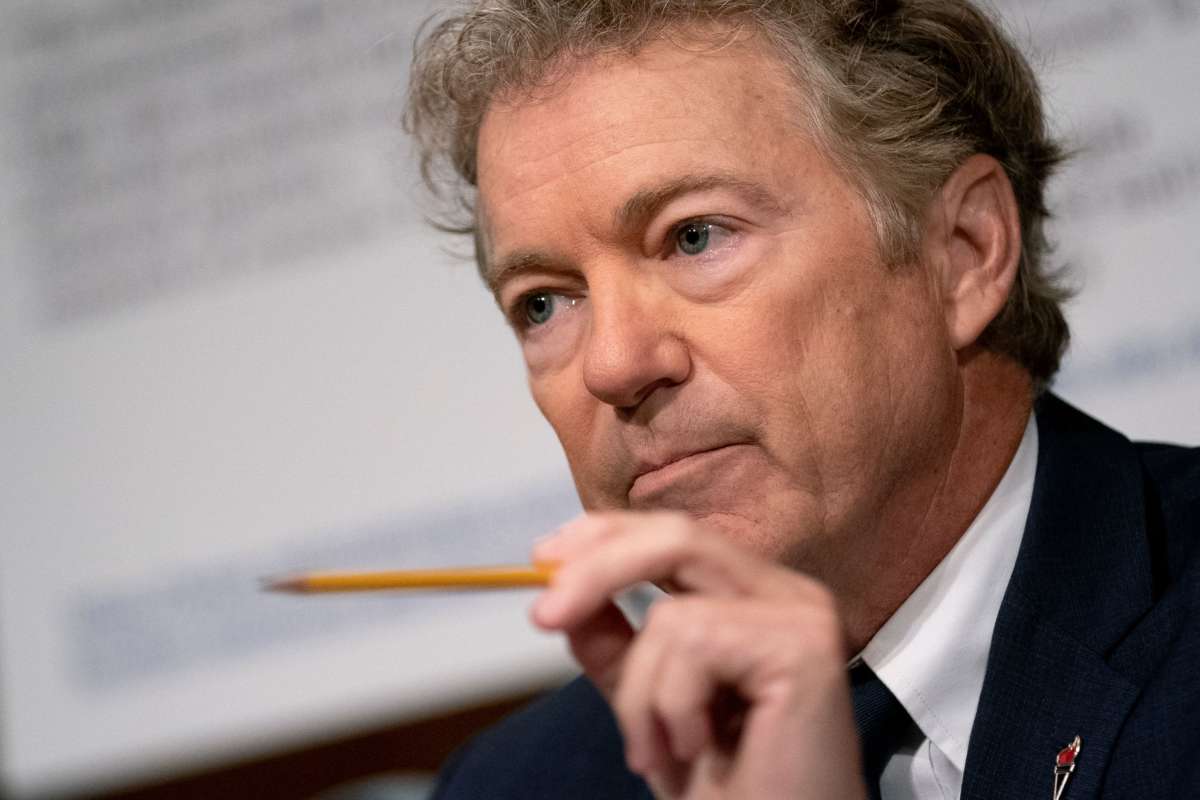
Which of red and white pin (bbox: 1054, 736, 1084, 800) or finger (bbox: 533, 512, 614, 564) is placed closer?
finger (bbox: 533, 512, 614, 564)

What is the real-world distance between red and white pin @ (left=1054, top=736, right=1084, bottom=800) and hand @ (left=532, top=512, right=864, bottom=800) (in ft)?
1.22

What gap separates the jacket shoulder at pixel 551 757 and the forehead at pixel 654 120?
72 centimetres

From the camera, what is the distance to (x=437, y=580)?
113cm

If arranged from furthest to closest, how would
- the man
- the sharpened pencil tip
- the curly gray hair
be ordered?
the curly gray hair → the man → the sharpened pencil tip

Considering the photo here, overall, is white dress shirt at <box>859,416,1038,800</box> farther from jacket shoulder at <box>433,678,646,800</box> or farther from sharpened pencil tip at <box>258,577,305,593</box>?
sharpened pencil tip at <box>258,577,305,593</box>

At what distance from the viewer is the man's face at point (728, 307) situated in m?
1.52

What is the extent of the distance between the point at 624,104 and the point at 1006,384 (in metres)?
0.56

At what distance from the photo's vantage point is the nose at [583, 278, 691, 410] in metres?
1.49

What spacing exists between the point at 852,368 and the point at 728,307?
146 millimetres

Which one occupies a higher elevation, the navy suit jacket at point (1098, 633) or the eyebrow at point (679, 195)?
the eyebrow at point (679, 195)

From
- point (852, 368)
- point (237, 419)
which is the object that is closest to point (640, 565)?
point (852, 368)

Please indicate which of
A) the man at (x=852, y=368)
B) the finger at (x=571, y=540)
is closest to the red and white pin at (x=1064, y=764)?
the man at (x=852, y=368)

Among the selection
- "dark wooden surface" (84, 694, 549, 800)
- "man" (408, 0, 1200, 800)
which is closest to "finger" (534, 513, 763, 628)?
"man" (408, 0, 1200, 800)

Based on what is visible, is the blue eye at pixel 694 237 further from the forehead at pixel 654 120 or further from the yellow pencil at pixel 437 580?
the yellow pencil at pixel 437 580
